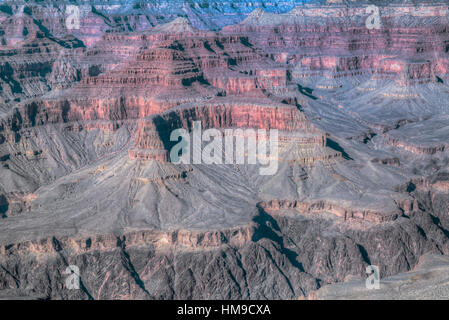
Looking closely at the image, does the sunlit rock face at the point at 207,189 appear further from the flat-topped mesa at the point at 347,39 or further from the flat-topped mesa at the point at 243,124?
the flat-topped mesa at the point at 347,39

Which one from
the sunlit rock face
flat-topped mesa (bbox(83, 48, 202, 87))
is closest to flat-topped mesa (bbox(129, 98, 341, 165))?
the sunlit rock face

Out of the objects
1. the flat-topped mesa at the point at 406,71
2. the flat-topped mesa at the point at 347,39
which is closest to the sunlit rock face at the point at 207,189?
the flat-topped mesa at the point at 406,71

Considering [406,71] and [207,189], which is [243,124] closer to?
[207,189]

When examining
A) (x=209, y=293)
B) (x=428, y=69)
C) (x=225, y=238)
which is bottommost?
(x=209, y=293)

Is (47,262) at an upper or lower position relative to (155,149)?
lower

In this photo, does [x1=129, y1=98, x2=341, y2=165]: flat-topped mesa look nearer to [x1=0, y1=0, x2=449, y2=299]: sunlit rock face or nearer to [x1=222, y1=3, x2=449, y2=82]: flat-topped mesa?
[x1=0, y1=0, x2=449, y2=299]: sunlit rock face

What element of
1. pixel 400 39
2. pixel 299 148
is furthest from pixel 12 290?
pixel 400 39

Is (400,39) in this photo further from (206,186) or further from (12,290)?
(12,290)

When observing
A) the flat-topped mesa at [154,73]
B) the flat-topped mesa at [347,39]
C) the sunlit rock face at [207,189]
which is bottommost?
the sunlit rock face at [207,189]
